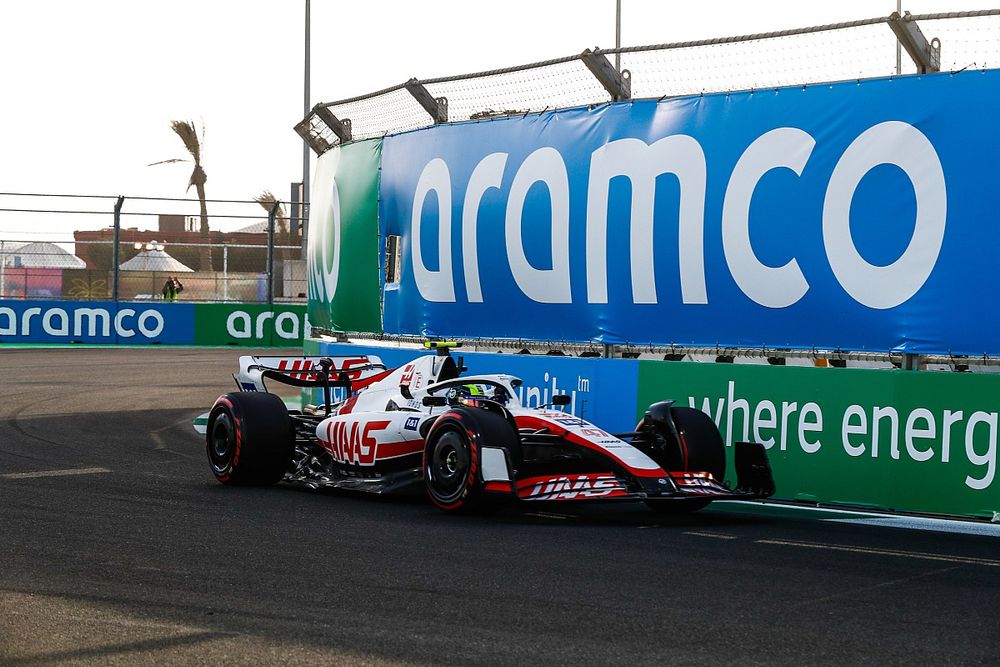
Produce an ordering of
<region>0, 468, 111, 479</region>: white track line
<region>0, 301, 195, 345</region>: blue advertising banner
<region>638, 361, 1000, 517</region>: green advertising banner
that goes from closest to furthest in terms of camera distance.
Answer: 1. <region>638, 361, 1000, 517</region>: green advertising banner
2. <region>0, 468, 111, 479</region>: white track line
3. <region>0, 301, 195, 345</region>: blue advertising banner

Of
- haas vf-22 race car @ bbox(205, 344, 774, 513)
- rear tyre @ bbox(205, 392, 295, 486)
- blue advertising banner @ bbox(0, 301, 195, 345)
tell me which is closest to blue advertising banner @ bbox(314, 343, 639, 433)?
haas vf-22 race car @ bbox(205, 344, 774, 513)

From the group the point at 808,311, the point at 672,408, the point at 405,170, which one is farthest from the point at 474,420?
the point at 405,170

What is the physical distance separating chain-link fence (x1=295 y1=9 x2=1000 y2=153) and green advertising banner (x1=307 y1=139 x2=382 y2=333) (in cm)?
53

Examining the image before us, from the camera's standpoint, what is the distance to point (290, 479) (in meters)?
10.6

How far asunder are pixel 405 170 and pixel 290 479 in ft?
14.3

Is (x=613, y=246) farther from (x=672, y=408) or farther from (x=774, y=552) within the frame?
(x=774, y=552)

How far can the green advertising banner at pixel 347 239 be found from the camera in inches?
581

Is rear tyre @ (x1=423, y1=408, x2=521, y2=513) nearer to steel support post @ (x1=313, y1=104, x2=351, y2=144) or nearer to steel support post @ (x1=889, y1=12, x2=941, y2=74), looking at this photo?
steel support post @ (x1=889, y1=12, x2=941, y2=74)

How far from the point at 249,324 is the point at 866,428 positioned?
74.7ft

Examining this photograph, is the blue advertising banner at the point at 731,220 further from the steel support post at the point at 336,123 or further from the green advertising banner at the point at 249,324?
the green advertising banner at the point at 249,324

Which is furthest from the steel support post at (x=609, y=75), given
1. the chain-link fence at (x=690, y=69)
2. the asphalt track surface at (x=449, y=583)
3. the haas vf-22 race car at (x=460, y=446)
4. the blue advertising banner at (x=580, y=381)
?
the asphalt track surface at (x=449, y=583)

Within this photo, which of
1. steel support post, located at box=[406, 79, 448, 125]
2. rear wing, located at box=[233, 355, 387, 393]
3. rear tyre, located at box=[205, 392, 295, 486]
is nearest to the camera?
rear tyre, located at box=[205, 392, 295, 486]

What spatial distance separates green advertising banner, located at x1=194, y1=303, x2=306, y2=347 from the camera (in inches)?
1180

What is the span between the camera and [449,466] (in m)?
9.02
